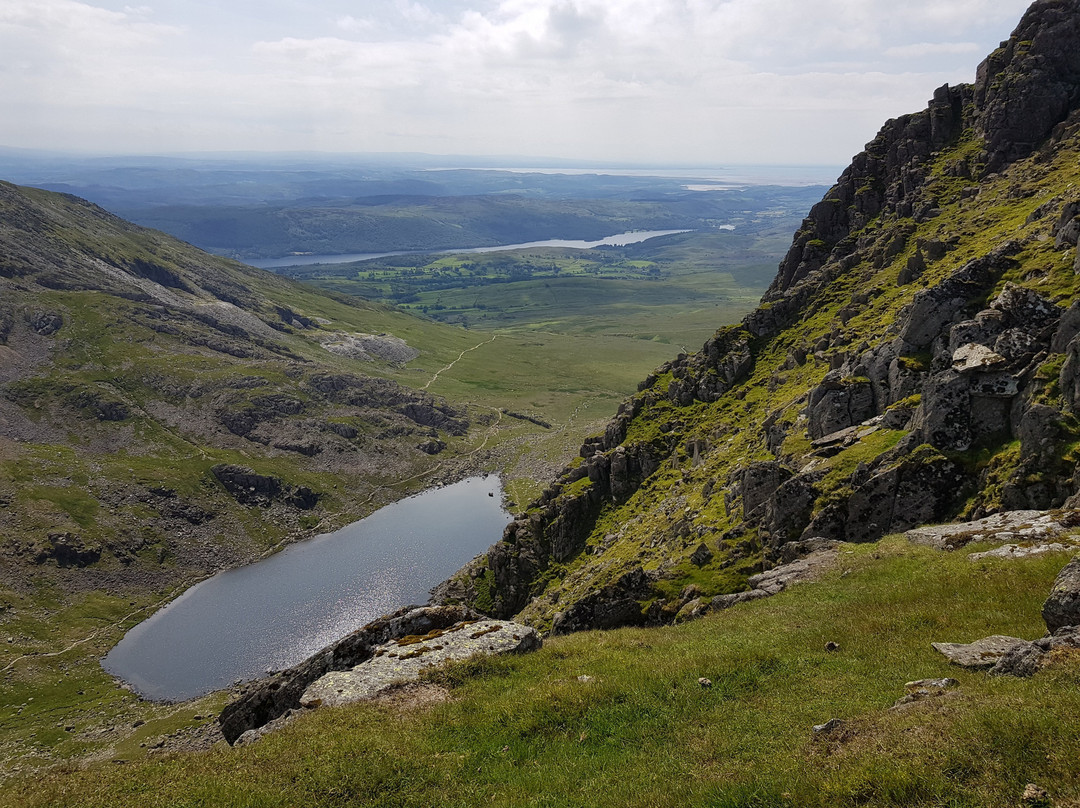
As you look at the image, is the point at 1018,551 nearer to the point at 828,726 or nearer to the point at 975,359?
the point at 975,359

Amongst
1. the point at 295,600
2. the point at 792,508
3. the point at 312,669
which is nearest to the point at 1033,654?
the point at 792,508

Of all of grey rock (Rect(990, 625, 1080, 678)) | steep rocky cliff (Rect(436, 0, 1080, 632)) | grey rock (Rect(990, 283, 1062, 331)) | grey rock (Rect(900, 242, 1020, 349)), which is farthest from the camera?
grey rock (Rect(900, 242, 1020, 349))

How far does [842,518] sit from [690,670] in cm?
2271

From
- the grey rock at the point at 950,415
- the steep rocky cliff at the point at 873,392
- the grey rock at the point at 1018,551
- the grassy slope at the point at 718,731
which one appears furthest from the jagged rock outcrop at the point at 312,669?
the grey rock at the point at 950,415

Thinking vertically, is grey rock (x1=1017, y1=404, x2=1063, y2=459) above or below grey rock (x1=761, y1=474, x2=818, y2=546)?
above

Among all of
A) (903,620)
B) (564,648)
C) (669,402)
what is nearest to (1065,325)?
(903,620)

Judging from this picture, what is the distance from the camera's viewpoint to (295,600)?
14312cm

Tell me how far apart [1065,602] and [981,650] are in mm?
3241

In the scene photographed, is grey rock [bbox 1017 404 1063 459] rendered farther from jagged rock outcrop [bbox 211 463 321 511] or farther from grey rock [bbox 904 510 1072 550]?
jagged rock outcrop [bbox 211 463 321 511]

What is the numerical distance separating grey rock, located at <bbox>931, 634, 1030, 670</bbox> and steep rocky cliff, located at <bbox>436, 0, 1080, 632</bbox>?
15.1m

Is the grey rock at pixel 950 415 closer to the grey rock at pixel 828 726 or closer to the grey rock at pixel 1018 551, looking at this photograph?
the grey rock at pixel 1018 551

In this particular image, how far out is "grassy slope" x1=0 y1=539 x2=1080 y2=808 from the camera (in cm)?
1633

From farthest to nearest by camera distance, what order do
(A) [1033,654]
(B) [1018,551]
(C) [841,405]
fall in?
(C) [841,405], (B) [1018,551], (A) [1033,654]

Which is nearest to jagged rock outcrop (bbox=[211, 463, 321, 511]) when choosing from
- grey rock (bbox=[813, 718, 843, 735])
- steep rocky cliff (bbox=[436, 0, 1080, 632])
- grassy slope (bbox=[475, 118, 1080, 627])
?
steep rocky cliff (bbox=[436, 0, 1080, 632])
